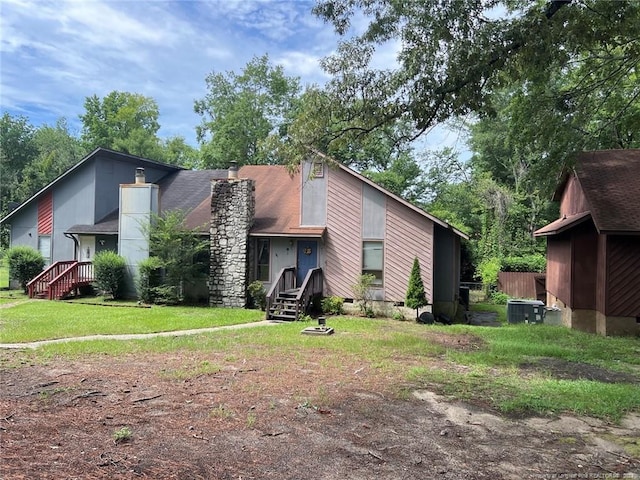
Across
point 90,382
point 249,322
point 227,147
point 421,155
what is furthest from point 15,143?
point 90,382

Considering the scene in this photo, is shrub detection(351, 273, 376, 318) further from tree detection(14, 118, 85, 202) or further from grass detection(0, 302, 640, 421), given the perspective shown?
tree detection(14, 118, 85, 202)

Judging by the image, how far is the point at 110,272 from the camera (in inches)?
662

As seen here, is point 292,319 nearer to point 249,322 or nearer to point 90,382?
point 249,322

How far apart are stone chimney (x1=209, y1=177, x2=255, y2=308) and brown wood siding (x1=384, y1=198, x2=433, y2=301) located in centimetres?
493

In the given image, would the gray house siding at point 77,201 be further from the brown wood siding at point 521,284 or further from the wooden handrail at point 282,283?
the brown wood siding at point 521,284

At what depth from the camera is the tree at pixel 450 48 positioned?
8.05 metres

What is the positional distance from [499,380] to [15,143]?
5845 cm

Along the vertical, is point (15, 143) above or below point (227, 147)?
above

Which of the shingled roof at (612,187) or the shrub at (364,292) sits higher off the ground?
the shingled roof at (612,187)

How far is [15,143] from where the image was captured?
5062 cm

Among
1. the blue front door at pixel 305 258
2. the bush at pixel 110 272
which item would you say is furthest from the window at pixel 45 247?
the blue front door at pixel 305 258

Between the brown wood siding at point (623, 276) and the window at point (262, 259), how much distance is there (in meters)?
10.5

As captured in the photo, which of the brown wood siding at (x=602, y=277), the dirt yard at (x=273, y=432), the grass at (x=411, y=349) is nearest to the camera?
the dirt yard at (x=273, y=432)

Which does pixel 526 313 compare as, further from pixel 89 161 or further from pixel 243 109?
pixel 243 109
